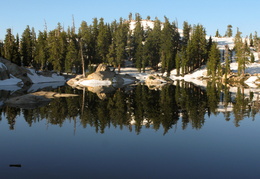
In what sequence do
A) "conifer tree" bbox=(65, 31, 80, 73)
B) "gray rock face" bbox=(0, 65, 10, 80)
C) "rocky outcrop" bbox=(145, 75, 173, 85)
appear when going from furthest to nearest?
1. "conifer tree" bbox=(65, 31, 80, 73)
2. "rocky outcrop" bbox=(145, 75, 173, 85)
3. "gray rock face" bbox=(0, 65, 10, 80)

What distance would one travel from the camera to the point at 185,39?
9406cm

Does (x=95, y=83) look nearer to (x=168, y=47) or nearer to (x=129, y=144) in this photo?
(x=168, y=47)

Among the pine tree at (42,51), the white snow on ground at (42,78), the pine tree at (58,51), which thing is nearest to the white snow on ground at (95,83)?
the white snow on ground at (42,78)

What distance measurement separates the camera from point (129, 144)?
445 inches

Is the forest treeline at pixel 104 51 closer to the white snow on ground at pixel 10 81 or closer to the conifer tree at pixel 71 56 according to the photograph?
the conifer tree at pixel 71 56

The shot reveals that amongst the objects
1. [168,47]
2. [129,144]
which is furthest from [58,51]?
[129,144]

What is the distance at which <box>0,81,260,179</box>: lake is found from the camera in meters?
8.50

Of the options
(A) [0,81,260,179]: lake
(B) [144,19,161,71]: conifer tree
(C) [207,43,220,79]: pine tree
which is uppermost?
(B) [144,19,161,71]: conifer tree

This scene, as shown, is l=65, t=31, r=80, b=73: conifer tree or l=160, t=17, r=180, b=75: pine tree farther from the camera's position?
l=160, t=17, r=180, b=75: pine tree

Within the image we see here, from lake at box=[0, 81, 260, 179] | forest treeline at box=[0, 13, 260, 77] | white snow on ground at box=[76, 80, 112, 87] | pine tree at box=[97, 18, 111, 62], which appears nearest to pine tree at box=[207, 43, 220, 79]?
forest treeline at box=[0, 13, 260, 77]

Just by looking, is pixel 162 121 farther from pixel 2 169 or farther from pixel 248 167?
pixel 2 169

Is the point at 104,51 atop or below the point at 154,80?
atop

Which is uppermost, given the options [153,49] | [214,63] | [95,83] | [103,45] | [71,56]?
[103,45]

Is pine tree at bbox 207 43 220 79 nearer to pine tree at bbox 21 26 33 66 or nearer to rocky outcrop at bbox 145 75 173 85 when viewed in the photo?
rocky outcrop at bbox 145 75 173 85
